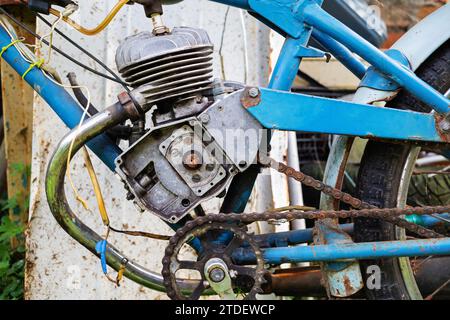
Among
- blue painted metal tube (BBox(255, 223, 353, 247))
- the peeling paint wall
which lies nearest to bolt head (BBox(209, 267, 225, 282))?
blue painted metal tube (BBox(255, 223, 353, 247))

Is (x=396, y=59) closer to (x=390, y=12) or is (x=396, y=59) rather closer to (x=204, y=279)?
(x=204, y=279)

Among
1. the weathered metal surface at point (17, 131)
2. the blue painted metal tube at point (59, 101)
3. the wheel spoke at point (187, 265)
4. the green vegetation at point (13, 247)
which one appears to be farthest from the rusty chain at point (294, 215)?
the weathered metal surface at point (17, 131)

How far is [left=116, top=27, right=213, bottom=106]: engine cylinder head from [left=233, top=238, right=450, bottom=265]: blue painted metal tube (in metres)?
0.59

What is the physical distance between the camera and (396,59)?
94.3 inches

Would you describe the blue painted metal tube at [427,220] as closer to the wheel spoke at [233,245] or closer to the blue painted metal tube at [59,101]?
the wheel spoke at [233,245]

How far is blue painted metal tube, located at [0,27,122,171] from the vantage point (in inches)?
96.6

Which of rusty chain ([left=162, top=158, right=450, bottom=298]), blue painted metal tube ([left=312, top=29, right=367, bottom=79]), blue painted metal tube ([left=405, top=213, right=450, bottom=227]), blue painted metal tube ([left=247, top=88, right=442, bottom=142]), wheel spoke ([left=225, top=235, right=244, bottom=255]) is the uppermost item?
blue painted metal tube ([left=312, top=29, right=367, bottom=79])

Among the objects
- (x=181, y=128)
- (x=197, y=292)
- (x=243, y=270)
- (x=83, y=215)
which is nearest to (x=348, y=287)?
(x=243, y=270)

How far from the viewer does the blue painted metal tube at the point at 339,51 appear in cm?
250

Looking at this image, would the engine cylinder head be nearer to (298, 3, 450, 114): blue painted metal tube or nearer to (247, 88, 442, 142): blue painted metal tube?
(247, 88, 442, 142): blue painted metal tube

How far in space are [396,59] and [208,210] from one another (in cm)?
128

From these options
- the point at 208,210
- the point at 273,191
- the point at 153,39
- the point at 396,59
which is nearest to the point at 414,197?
the point at 273,191

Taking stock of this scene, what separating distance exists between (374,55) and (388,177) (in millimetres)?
408
